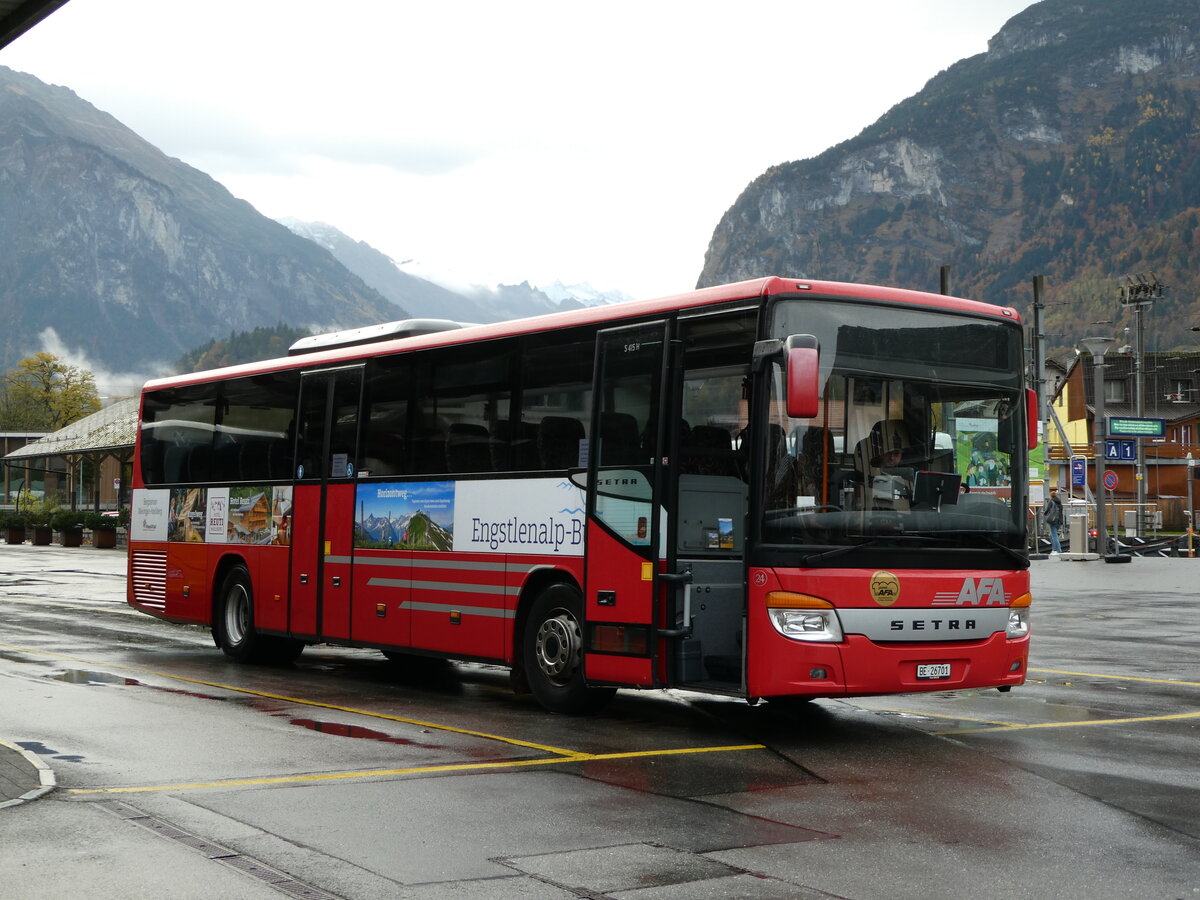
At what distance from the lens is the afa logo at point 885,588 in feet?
33.7

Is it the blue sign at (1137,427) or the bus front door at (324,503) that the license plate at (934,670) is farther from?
the blue sign at (1137,427)

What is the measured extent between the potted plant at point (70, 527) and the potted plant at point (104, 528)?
53cm

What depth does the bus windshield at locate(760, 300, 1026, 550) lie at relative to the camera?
10211 millimetres

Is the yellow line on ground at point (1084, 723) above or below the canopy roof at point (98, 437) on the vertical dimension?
below

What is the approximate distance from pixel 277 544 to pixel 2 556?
37005 mm

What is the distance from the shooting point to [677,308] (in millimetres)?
11172

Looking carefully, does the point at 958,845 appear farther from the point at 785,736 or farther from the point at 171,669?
the point at 171,669

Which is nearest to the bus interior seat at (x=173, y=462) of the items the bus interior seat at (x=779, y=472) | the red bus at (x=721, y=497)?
the red bus at (x=721, y=497)

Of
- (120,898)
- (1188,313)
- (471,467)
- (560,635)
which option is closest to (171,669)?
(471,467)

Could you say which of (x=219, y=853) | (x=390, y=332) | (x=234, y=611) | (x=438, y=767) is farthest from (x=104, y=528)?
(x=219, y=853)

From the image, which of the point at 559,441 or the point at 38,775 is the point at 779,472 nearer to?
the point at 559,441

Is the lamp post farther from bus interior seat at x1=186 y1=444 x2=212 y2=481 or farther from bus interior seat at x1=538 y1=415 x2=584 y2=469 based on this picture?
bus interior seat at x1=538 y1=415 x2=584 y2=469

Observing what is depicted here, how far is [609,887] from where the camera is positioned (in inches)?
245

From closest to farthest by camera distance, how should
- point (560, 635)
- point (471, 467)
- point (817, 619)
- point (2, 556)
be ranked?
point (817, 619)
point (560, 635)
point (471, 467)
point (2, 556)
